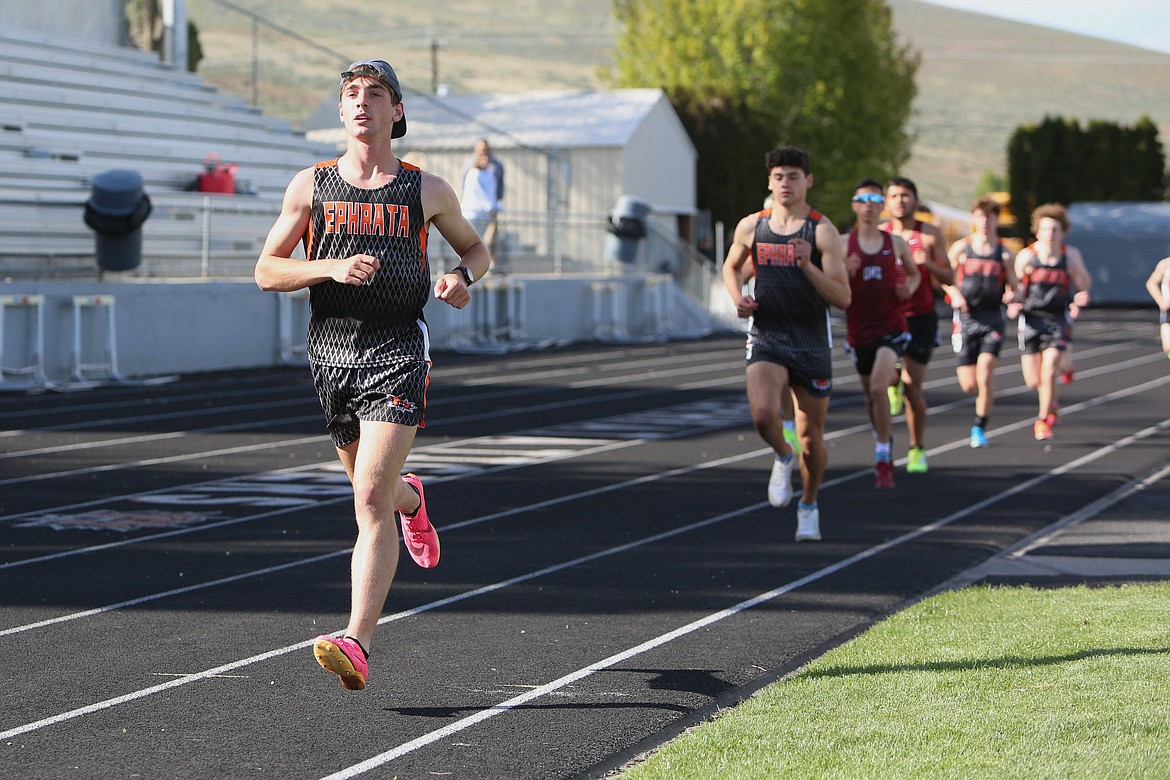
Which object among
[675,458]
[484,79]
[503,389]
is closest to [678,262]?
[503,389]

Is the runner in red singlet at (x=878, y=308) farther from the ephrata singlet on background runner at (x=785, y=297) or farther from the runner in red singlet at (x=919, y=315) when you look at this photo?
the ephrata singlet on background runner at (x=785, y=297)

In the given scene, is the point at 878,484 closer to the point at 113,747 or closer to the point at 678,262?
the point at 113,747

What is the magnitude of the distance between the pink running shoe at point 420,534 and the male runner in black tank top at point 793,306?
120 inches

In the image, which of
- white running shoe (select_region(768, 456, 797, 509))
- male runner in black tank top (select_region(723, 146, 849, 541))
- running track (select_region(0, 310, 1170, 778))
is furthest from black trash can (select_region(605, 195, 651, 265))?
male runner in black tank top (select_region(723, 146, 849, 541))

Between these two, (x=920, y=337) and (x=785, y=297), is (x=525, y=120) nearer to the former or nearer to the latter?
(x=920, y=337)

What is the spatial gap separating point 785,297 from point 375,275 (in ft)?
12.9

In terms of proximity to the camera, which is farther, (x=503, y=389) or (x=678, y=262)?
(x=678, y=262)

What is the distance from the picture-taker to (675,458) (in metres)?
13.7

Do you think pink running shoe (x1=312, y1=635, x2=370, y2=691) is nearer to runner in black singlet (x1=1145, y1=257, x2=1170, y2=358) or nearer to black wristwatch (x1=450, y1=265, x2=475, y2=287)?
black wristwatch (x1=450, y1=265, x2=475, y2=287)

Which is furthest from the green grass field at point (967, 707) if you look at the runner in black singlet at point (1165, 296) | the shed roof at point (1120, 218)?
the shed roof at point (1120, 218)

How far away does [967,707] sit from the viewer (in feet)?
18.7

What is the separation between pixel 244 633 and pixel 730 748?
8.32 feet

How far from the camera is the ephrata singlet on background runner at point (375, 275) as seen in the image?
5980 millimetres

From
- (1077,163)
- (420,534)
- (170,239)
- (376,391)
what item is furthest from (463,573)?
(1077,163)
